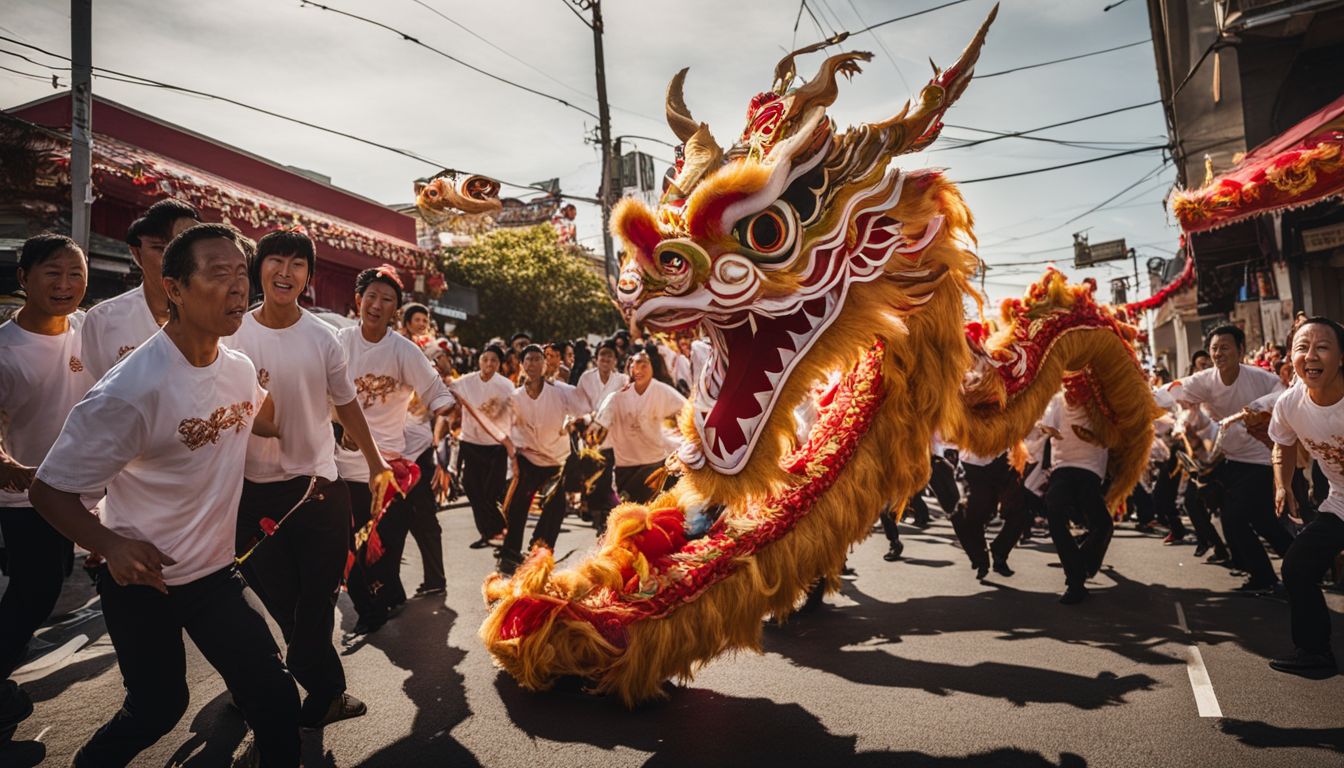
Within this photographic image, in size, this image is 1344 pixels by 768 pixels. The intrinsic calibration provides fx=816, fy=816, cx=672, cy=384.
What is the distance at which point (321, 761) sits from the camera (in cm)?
304

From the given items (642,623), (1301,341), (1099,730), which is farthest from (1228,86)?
(642,623)

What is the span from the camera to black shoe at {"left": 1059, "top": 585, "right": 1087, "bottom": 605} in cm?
545

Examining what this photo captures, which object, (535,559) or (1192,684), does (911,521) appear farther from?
(535,559)

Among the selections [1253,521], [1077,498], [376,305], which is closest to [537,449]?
[376,305]

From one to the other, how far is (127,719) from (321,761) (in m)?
0.96

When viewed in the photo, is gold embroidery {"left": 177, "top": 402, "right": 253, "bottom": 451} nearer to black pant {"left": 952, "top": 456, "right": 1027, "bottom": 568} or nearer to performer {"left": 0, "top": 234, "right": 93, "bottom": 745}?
performer {"left": 0, "top": 234, "right": 93, "bottom": 745}

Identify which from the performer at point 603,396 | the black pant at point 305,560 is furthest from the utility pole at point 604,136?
the black pant at point 305,560

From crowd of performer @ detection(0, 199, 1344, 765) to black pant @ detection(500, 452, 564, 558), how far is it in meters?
0.02

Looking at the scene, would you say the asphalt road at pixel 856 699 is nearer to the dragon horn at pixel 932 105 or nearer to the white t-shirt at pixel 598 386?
the dragon horn at pixel 932 105

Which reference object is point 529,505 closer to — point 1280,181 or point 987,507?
point 987,507

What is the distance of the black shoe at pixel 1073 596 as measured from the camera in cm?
545

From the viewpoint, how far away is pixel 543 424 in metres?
7.04

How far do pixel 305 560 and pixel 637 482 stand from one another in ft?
12.8

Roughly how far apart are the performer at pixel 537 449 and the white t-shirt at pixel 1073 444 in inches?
149
